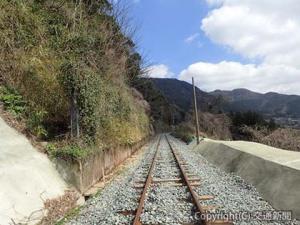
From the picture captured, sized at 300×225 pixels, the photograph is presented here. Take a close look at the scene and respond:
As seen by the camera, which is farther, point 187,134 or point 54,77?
point 187,134

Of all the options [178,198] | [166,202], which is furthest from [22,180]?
[178,198]

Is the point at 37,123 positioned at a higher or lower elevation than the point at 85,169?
higher

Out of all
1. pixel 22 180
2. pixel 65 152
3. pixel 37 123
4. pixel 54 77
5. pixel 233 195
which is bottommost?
pixel 233 195

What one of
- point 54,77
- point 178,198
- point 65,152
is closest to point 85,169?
point 65,152

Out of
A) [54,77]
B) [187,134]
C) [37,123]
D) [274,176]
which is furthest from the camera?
[187,134]

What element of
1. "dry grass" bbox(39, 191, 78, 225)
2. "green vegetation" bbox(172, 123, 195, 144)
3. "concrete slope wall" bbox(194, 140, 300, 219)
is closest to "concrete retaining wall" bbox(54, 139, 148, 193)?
"dry grass" bbox(39, 191, 78, 225)

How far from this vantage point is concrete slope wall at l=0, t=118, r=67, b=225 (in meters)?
8.46

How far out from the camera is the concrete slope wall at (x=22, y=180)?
8461 mm

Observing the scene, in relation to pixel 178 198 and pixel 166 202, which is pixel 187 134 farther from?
pixel 166 202

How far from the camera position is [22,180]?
31.6ft

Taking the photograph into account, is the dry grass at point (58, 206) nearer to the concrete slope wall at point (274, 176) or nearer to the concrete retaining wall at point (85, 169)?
the concrete retaining wall at point (85, 169)

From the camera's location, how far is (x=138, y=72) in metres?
40.2

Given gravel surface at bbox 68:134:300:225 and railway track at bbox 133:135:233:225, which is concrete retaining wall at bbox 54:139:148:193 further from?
railway track at bbox 133:135:233:225

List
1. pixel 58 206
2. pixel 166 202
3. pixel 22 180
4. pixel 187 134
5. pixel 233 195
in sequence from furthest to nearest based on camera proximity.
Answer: pixel 187 134
pixel 233 195
pixel 166 202
pixel 58 206
pixel 22 180
